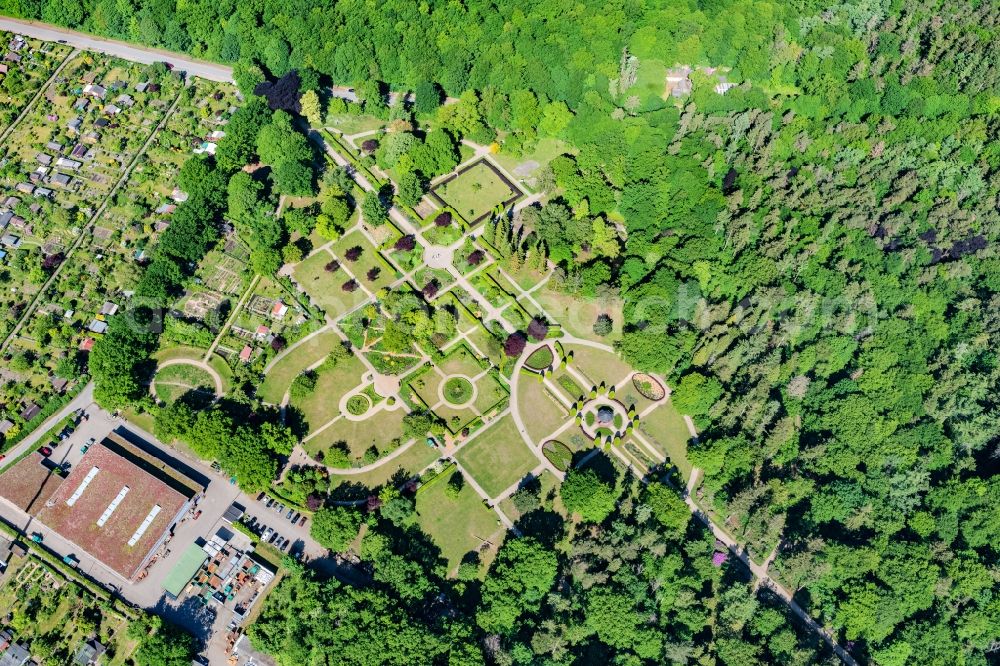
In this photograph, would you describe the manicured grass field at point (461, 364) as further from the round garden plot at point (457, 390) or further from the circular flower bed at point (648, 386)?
the circular flower bed at point (648, 386)

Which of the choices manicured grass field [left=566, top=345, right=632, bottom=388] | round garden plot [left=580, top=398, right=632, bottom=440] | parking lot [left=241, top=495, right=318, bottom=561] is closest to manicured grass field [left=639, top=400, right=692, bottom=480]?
round garden plot [left=580, top=398, right=632, bottom=440]

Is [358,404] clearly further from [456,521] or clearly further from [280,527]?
[456,521]

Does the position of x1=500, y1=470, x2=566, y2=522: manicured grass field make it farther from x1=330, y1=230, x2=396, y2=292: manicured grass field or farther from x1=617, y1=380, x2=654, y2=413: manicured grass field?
x1=330, y1=230, x2=396, y2=292: manicured grass field

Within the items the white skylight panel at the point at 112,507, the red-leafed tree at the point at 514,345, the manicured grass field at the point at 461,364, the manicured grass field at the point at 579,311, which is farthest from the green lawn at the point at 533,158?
the white skylight panel at the point at 112,507

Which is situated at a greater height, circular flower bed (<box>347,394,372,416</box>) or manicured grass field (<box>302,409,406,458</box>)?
circular flower bed (<box>347,394,372,416</box>)

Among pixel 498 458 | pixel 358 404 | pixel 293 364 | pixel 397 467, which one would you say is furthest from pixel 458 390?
pixel 293 364

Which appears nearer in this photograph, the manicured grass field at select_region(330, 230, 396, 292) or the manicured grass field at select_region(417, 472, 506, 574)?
the manicured grass field at select_region(417, 472, 506, 574)

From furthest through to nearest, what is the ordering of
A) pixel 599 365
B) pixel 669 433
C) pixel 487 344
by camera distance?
1. pixel 599 365
2. pixel 487 344
3. pixel 669 433
